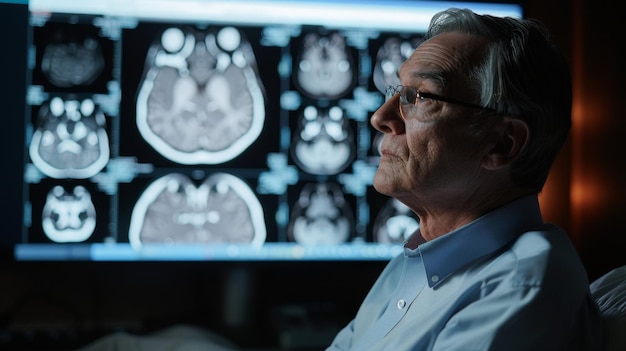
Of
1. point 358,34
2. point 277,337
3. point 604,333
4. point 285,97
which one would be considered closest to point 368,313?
point 604,333

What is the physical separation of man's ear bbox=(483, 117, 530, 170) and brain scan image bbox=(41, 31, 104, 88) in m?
1.13

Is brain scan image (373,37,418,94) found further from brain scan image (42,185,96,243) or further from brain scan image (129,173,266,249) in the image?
brain scan image (42,185,96,243)

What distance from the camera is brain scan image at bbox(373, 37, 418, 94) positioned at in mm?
1989

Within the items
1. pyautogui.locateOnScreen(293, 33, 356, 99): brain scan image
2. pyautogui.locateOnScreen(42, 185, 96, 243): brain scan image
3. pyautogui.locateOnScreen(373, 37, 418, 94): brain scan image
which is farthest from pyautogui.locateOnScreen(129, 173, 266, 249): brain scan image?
pyautogui.locateOnScreen(373, 37, 418, 94): brain scan image

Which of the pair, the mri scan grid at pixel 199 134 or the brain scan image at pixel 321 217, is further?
the brain scan image at pixel 321 217

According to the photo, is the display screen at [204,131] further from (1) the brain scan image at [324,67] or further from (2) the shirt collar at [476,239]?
(2) the shirt collar at [476,239]

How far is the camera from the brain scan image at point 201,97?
186cm

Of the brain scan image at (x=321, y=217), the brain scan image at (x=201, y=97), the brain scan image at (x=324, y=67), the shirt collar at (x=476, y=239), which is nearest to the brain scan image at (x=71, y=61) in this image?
the brain scan image at (x=201, y=97)

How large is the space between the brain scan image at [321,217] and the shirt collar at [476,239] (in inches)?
33.2

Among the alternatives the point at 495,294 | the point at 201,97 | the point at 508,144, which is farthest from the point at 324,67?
the point at 495,294

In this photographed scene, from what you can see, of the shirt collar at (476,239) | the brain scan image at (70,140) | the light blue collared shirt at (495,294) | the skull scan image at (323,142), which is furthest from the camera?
the skull scan image at (323,142)

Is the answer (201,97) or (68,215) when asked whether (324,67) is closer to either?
(201,97)

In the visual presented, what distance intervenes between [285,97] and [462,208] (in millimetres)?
867

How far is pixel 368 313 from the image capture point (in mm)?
1334
